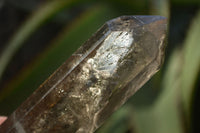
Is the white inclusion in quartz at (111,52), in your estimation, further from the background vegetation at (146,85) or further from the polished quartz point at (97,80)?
the background vegetation at (146,85)

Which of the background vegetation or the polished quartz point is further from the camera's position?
the background vegetation

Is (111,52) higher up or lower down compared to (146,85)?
higher up

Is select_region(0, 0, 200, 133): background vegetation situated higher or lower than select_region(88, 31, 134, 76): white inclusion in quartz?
lower

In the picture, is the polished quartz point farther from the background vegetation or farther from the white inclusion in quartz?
the background vegetation

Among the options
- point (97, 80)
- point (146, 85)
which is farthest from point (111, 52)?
point (146, 85)

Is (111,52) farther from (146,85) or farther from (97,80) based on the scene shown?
(146,85)

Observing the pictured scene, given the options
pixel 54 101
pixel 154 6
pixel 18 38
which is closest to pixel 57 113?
pixel 54 101

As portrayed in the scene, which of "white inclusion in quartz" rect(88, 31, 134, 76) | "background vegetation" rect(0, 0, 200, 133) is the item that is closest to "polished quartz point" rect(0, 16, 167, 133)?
"white inclusion in quartz" rect(88, 31, 134, 76)

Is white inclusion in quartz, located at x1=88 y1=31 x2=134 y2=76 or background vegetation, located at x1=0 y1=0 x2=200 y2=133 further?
background vegetation, located at x1=0 y1=0 x2=200 y2=133
